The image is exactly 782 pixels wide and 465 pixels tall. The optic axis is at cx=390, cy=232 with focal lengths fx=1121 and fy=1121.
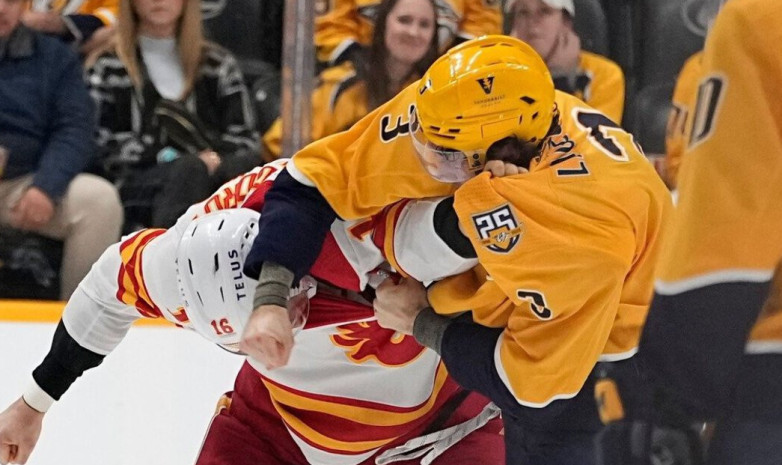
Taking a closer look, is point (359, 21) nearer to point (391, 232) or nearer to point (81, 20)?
point (81, 20)

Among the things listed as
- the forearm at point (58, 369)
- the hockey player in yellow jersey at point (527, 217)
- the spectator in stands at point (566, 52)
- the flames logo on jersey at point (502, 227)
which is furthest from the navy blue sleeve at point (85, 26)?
the flames logo on jersey at point (502, 227)

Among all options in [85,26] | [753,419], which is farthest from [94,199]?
[753,419]

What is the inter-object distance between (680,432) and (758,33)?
0.25 metres

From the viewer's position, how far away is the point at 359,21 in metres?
2.91

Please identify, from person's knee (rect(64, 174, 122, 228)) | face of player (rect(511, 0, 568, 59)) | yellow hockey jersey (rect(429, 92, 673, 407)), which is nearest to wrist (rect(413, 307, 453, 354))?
yellow hockey jersey (rect(429, 92, 673, 407))

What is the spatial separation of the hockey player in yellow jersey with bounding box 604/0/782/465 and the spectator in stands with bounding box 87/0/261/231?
2.24 meters

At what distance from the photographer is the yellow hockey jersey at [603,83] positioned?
2.17 meters

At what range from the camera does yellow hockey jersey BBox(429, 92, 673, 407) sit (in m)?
1.31

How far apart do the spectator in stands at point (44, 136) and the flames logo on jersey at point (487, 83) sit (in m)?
1.61

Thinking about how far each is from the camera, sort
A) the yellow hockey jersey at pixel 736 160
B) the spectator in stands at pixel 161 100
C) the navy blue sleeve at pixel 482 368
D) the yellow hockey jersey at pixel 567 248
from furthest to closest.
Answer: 1. the spectator in stands at pixel 161 100
2. the navy blue sleeve at pixel 482 368
3. the yellow hockey jersey at pixel 567 248
4. the yellow hockey jersey at pixel 736 160

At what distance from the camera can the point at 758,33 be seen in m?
0.67

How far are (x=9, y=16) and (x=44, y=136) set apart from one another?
12.3 inches

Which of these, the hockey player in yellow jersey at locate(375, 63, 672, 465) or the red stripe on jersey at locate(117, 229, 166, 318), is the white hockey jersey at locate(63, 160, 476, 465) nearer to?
the red stripe on jersey at locate(117, 229, 166, 318)

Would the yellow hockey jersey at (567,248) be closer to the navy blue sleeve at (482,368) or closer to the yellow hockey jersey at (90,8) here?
the navy blue sleeve at (482,368)
